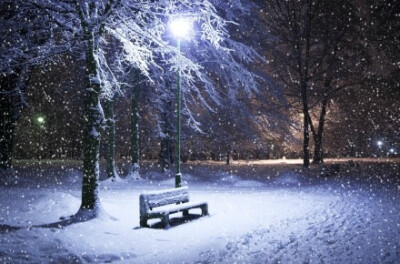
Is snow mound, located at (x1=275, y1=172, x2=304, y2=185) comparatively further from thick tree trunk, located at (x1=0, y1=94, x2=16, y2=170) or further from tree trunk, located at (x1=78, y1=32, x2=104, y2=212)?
thick tree trunk, located at (x1=0, y1=94, x2=16, y2=170)

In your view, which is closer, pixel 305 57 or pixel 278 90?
pixel 278 90

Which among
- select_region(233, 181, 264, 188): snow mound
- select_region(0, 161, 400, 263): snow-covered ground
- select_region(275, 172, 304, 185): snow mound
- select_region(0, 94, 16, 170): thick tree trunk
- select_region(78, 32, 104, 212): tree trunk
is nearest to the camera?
select_region(0, 161, 400, 263): snow-covered ground

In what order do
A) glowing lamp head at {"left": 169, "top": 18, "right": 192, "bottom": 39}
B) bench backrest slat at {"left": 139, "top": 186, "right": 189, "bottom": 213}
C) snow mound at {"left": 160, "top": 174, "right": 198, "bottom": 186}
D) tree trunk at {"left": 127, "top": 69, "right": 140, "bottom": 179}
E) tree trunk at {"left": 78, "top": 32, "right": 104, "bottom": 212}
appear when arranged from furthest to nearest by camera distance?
tree trunk at {"left": 127, "top": 69, "right": 140, "bottom": 179}, snow mound at {"left": 160, "top": 174, "right": 198, "bottom": 186}, glowing lamp head at {"left": 169, "top": 18, "right": 192, "bottom": 39}, tree trunk at {"left": 78, "top": 32, "right": 104, "bottom": 212}, bench backrest slat at {"left": 139, "top": 186, "right": 189, "bottom": 213}

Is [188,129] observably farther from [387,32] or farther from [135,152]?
[387,32]

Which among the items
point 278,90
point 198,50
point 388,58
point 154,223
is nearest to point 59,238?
point 154,223

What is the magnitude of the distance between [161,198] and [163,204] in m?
0.18

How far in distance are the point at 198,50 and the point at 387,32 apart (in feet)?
47.8

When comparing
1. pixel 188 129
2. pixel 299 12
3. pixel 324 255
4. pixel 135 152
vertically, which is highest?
pixel 299 12

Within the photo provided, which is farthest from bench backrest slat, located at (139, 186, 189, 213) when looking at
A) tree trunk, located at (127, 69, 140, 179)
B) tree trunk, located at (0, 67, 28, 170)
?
tree trunk, located at (0, 67, 28, 170)

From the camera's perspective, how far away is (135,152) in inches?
835

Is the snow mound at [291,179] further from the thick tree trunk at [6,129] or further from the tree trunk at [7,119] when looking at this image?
the thick tree trunk at [6,129]

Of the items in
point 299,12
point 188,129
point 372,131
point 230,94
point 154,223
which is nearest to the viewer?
point 154,223

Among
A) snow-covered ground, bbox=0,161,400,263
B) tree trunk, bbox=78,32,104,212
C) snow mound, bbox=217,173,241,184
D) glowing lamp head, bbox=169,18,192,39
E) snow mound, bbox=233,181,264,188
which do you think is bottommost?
snow-covered ground, bbox=0,161,400,263

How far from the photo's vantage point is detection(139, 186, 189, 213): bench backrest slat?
9586 millimetres
